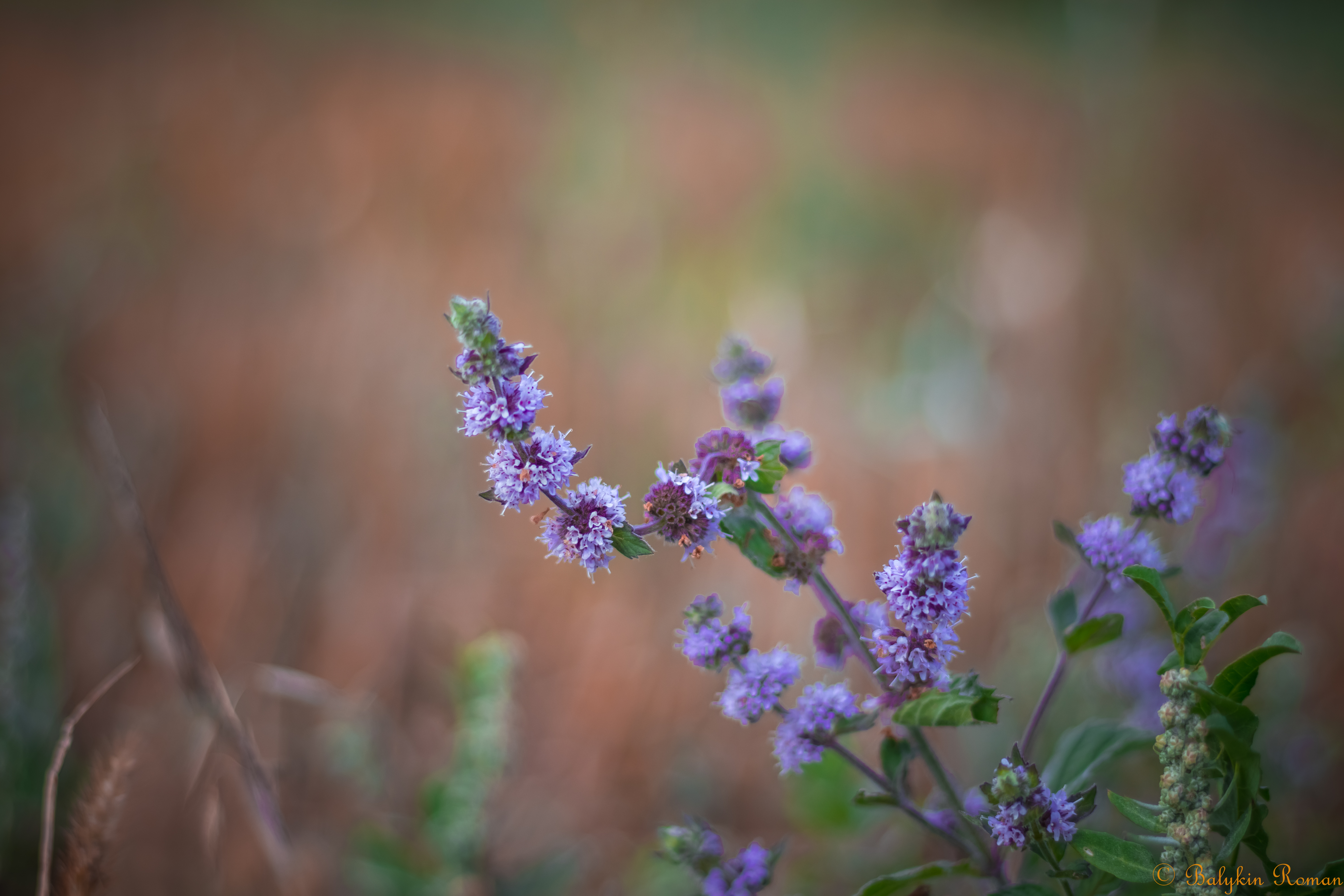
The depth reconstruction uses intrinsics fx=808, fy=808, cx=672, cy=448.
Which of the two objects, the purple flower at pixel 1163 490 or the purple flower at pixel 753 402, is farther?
the purple flower at pixel 753 402

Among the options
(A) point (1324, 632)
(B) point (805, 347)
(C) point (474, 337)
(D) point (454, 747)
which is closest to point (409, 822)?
(D) point (454, 747)

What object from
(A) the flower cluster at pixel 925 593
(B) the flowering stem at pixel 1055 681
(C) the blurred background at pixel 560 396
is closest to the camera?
(A) the flower cluster at pixel 925 593

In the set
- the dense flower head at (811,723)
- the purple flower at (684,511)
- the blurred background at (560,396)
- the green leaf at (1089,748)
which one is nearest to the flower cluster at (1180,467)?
the green leaf at (1089,748)

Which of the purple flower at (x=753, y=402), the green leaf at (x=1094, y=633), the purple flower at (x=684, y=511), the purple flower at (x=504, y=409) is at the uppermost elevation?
the purple flower at (x=753, y=402)

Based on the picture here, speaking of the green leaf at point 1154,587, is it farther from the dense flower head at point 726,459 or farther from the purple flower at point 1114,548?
the dense flower head at point 726,459

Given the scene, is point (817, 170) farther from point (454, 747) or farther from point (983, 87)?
point (454, 747)

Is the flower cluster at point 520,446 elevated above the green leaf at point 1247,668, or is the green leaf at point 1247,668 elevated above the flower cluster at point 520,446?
the flower cluster at point 520,446
